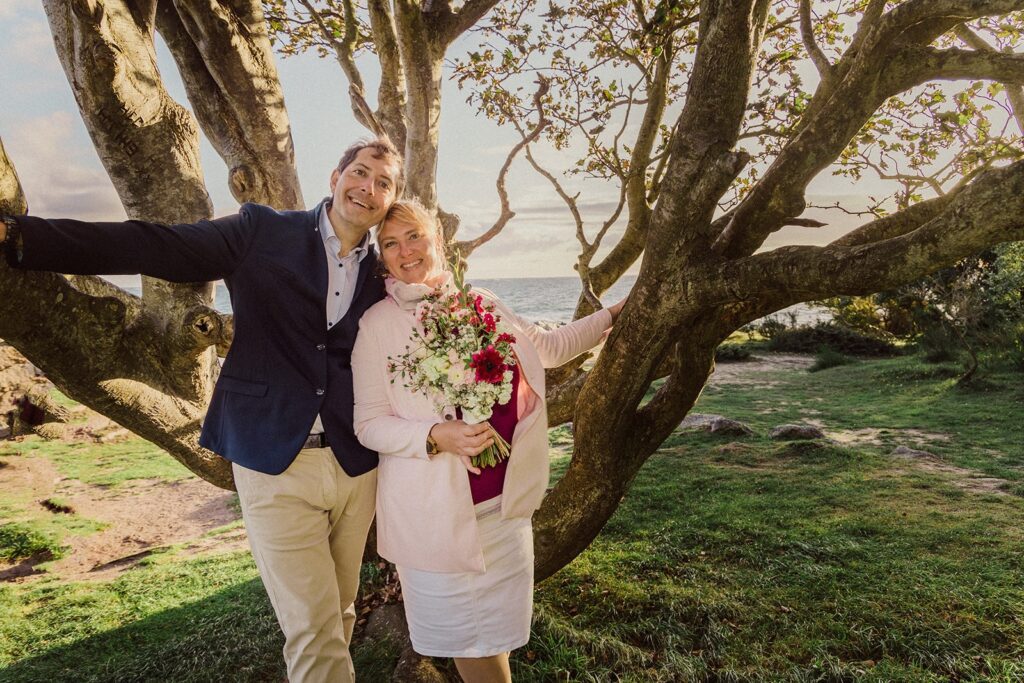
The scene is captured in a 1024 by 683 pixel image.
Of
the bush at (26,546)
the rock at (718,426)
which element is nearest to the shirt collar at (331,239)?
the bush at (26,546)

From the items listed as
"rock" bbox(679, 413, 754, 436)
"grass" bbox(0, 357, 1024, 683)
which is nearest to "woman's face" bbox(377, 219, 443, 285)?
"grass" bbox(0, 357, 1024, 683)

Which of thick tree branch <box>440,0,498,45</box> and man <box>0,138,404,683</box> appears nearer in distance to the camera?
man <box>0,138,404,683</box>

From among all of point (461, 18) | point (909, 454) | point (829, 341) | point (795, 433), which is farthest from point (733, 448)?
point (829, 341)

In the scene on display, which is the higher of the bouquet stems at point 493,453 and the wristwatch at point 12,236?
the wristwatch at point 12,236

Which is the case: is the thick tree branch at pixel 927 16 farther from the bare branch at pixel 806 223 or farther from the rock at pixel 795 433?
the rock at pixel 795 433

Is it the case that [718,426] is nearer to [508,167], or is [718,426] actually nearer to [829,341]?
[508,167]

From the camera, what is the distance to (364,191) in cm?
296

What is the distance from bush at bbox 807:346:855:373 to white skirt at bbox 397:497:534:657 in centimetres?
1896

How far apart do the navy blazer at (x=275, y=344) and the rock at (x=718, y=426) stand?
30.6 ft

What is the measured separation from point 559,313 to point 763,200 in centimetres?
6399

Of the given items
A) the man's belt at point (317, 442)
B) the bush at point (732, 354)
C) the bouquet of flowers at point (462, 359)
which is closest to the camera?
the bouquet of flowers at point (462, 359)

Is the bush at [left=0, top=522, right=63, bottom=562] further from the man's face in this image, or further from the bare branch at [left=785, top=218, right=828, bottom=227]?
the bare branch at [left=785, top=218, right=828, bottom=227]

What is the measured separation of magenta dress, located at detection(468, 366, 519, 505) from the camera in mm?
2842

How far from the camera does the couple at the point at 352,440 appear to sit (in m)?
2.72
